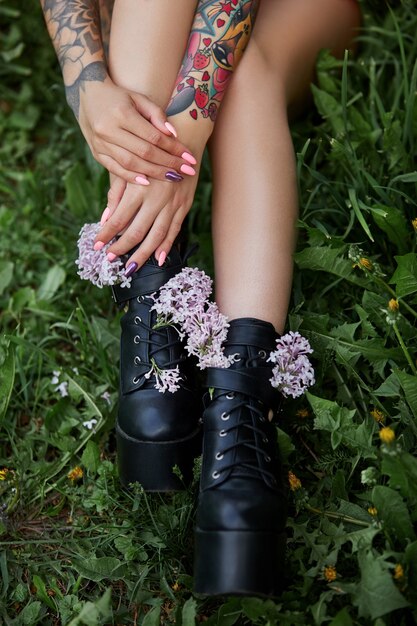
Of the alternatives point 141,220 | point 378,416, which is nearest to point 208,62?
point 141,220

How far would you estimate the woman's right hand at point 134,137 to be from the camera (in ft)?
5.04

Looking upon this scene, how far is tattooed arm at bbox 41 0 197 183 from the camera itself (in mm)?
1539

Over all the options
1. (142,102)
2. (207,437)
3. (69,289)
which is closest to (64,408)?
(69,289)

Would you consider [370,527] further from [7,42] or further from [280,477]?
[7,42]

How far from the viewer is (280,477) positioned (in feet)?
4.66

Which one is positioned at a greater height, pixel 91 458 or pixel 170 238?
pixel 170 238

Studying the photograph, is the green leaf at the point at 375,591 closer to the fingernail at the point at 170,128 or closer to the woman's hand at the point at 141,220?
the woman's hand at the point at 141,220

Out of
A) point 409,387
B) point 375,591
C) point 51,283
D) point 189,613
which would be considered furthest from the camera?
point 51,283

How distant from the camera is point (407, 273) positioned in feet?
5.07

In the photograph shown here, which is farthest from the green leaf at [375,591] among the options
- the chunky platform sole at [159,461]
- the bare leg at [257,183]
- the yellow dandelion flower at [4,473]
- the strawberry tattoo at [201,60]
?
the strawberry tattoo at [201,60]

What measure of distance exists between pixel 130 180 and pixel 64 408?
2.16ft

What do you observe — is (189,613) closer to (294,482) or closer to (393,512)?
(294,482)

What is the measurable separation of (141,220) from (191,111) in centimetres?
29

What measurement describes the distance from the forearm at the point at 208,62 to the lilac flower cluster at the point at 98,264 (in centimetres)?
33
